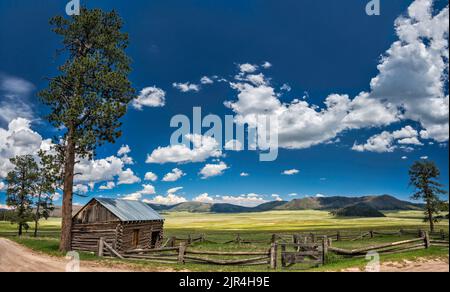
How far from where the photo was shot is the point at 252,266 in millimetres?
16672

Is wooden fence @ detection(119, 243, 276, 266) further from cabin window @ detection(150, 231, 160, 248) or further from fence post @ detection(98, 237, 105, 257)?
cabin window @ detection(150, 231, 160, 248)

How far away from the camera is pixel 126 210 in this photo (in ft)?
89.8

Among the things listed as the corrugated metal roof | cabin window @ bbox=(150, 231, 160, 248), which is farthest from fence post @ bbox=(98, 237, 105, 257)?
cabin window @ bbox=(150, 231, 160, 248)

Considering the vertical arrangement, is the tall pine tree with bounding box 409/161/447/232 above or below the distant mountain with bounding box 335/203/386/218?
above

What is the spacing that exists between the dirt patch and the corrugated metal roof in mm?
17785

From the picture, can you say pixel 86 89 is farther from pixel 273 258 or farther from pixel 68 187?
pixel 273 258

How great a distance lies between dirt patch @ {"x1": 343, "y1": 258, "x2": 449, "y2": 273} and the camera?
1218 cm

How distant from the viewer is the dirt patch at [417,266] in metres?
12.2

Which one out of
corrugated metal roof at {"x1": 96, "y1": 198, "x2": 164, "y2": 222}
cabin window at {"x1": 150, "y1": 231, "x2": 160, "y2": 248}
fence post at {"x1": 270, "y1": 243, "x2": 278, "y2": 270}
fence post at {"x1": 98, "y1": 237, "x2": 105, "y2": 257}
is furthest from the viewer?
cabin window at {"x1": 150, "y1": 231, "x2": 160, "y2": 248}

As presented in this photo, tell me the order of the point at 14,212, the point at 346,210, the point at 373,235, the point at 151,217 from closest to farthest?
1. the point at 151,217
2. the point at 373,235
3. the point at 14,212
4. the point at 346,210

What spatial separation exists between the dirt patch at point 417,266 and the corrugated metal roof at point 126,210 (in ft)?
58.4
